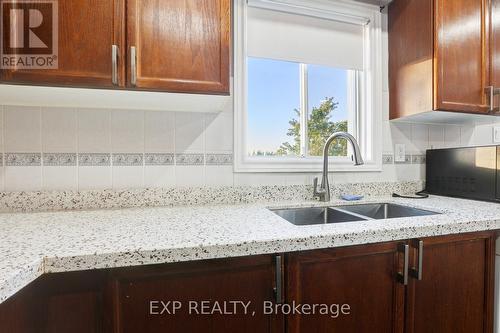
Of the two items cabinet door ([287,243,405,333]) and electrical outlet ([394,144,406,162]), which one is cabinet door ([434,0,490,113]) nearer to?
electrical outlet ([394,144,406,162])

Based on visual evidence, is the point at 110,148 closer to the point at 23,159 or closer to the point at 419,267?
the point at 23,159

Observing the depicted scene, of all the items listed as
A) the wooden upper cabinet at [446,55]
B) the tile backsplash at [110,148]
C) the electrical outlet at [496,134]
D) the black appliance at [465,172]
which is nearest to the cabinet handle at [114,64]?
the tile backsplash at [110,148]

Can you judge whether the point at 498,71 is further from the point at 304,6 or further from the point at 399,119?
the point at 304,6

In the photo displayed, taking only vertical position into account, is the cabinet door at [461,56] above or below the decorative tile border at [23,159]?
above

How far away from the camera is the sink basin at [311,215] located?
1294 millimetres

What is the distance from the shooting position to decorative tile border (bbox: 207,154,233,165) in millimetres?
1353

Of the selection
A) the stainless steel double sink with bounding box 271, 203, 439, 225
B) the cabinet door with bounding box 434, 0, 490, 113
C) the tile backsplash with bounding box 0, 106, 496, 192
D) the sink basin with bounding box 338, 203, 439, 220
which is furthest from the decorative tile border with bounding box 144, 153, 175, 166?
the cabinet door with bounding box 434, 0, 490, 113

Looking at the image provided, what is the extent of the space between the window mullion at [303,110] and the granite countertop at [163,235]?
628 mm

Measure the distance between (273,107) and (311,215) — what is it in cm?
68

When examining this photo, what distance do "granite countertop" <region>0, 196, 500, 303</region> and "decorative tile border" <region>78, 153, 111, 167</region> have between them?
0.23m

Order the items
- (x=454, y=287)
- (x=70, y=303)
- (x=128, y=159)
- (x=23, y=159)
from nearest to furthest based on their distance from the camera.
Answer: (x=70, y=303), (x=454, y=287), (x=23, y=159), (x=128, y=159)

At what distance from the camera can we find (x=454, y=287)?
3.24 feet

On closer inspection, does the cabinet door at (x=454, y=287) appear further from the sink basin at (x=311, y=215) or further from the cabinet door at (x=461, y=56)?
the cabinet door at (x=461, y=56)

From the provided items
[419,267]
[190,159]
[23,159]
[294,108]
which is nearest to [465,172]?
[419,267]
